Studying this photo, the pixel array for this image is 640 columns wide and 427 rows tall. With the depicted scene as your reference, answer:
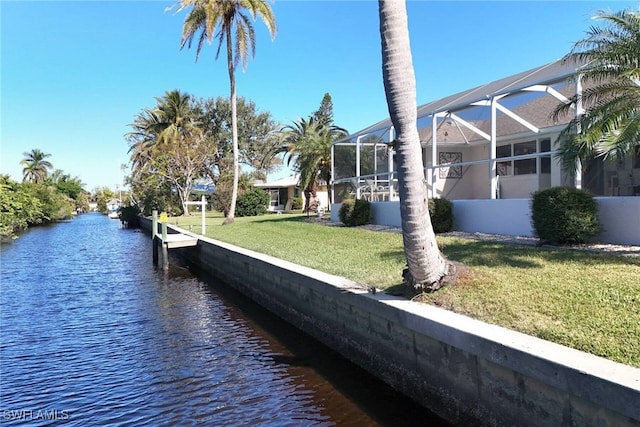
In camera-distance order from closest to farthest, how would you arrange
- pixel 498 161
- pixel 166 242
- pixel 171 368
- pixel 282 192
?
pixel 171 368, pixel 498 161, pixel 166 242, pixel 282 192

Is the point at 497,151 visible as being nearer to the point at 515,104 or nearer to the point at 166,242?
the point at 515,104

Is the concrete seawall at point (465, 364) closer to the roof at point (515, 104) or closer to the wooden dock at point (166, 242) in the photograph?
the roof at point (515, 104)

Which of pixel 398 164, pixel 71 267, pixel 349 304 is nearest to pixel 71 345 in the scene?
pixel 349 304

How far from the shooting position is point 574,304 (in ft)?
19.0

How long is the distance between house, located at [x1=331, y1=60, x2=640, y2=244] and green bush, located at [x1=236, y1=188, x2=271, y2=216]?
1430 cm

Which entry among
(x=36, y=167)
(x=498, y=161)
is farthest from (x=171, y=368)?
(x=36, y=167)

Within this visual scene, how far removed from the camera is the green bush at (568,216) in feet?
31.2

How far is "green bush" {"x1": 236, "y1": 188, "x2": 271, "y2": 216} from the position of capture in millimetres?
36406

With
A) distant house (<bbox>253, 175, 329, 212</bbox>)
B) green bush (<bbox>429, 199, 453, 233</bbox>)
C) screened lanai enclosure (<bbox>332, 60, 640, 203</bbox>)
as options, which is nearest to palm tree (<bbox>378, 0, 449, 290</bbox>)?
screened lanai enclosure (<bbox>332, 60, 640, 203</bbox>)

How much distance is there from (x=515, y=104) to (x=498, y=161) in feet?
10.7

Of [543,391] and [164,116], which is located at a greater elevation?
[164,116]

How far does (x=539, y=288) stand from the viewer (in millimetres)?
6570

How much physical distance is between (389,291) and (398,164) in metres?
1.87

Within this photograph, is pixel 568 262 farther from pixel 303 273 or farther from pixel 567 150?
pixel 303 273
